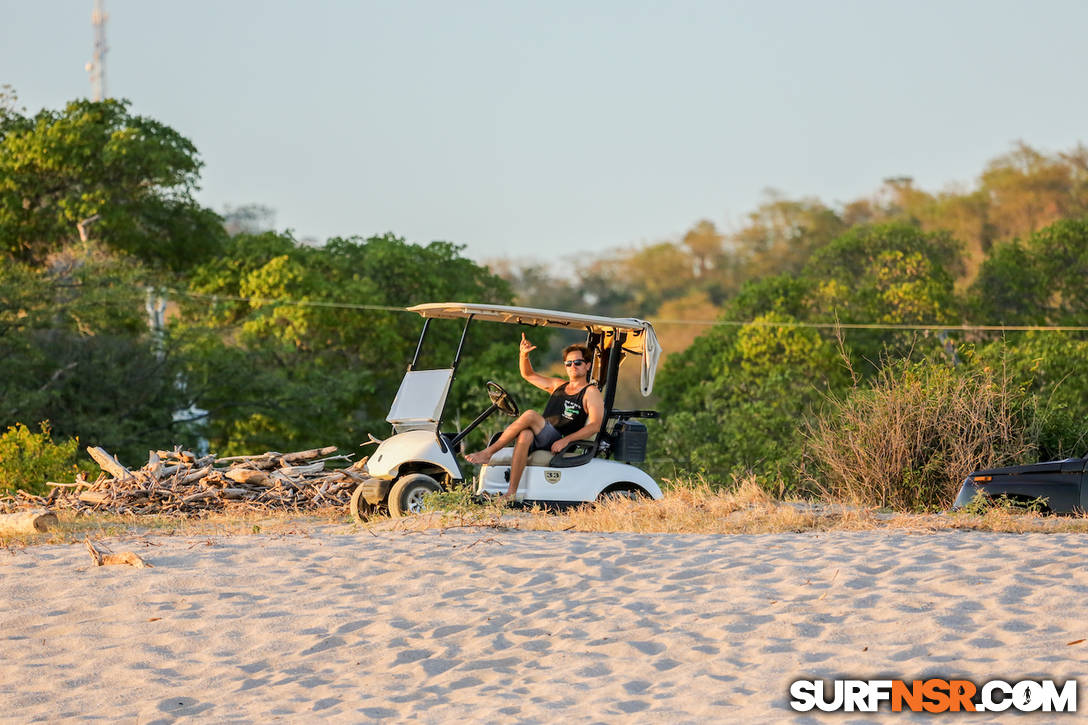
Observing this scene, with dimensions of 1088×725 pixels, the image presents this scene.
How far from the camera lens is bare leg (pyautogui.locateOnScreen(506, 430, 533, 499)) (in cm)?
1153

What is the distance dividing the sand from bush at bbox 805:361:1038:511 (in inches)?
145

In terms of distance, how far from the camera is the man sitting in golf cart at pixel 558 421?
11.6m

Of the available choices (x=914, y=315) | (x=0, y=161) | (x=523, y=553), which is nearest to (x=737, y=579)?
(x=523, y=553)

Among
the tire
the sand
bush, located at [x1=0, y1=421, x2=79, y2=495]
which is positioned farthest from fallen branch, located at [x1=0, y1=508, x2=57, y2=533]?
bush, located at [x1=0, y1=421, x2=79, y2=495]

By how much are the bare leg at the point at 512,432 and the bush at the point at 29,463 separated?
7.50 m

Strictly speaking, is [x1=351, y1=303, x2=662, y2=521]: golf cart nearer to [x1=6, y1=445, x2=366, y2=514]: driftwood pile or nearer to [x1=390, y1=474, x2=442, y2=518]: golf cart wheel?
[x1=390, y1=474, x2=442, y2=518]: golf cart wheel

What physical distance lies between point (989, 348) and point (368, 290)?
20.0 m

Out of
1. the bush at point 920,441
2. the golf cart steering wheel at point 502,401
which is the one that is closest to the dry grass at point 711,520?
the golf cart steering wheel at point 502,401

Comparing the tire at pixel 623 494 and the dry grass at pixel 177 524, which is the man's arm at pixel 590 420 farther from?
the dry grass at pixel 177 524

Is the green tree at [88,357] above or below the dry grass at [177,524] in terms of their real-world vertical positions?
above

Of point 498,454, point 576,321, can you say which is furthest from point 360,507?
point 576,321

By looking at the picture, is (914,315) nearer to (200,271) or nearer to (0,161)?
(200,271)

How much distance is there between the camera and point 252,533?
10.9 metres

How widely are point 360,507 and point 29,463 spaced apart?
7.03 m
